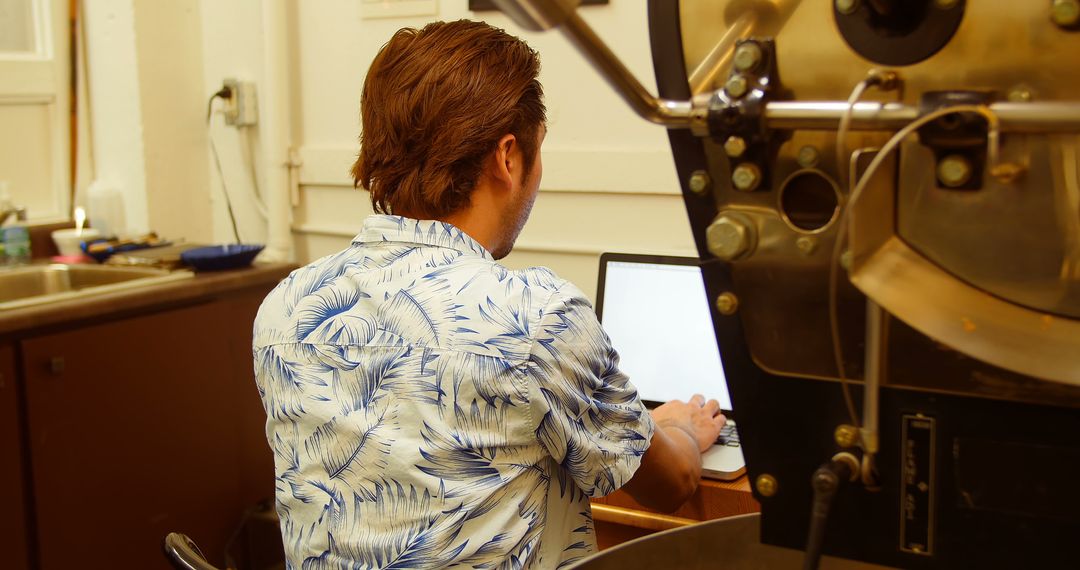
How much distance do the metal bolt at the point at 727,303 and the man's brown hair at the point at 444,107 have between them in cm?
52

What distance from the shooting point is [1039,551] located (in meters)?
0.64

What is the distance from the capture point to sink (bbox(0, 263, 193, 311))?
7.48 feet

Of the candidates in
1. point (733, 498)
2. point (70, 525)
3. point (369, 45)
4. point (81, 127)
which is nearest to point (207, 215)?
point (81, 127)

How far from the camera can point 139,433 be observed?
2109 millimetres

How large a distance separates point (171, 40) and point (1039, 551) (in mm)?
2474

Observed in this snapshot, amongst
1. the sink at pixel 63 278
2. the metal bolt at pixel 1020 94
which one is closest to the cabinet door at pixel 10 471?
the sink at pixel 63 278

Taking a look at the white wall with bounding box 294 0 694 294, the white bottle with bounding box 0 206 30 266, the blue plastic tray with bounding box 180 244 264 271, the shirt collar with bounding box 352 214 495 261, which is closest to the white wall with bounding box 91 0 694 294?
the white wall with bounding box 294 0 694 294

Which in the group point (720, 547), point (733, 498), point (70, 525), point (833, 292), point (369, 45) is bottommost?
point (70, 525)

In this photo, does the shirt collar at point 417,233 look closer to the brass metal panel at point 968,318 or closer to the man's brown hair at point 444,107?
the man's brown hair at point 444,107

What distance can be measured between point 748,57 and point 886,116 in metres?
0.10

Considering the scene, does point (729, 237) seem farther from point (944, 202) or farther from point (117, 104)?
point (117, 104)

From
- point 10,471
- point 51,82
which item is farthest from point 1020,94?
point 51,82

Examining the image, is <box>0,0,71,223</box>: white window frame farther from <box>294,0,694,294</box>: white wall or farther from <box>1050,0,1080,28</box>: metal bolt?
<box>1050,0,1080,28</box>: metal bolt

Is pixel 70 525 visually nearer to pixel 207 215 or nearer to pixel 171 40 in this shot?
pixel 207 215
